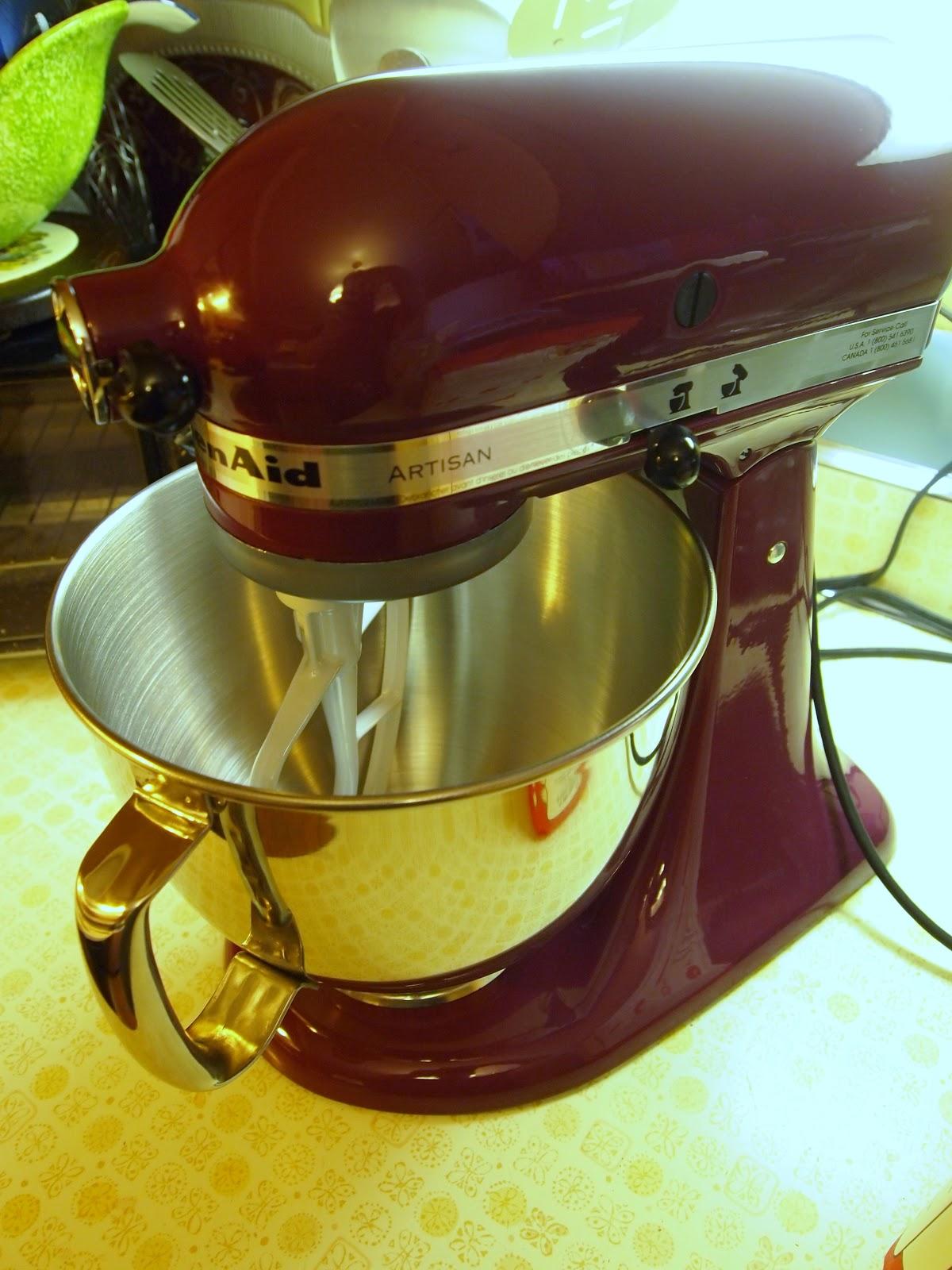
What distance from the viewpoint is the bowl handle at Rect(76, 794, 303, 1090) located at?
10.9 inches

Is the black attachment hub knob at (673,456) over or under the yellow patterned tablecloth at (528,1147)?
over

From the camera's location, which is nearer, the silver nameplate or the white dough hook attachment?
the silver nameplate

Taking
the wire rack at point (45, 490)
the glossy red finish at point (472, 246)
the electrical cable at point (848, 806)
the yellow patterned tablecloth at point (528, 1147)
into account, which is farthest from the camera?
the wire rack at point (45, 490)

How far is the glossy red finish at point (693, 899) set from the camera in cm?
41

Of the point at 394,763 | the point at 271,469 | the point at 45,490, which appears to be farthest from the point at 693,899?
the point at 45,490

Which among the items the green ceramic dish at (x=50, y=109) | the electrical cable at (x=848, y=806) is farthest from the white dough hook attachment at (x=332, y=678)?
the green ceramic dish at (x=50, y=109)

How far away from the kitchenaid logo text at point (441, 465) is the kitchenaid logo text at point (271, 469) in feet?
0.07

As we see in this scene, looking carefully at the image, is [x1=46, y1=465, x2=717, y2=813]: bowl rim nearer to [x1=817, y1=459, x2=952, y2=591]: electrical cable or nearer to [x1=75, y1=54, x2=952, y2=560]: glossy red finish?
[x1=75, y1=54, x2=952, y2=560]: glossy red finish

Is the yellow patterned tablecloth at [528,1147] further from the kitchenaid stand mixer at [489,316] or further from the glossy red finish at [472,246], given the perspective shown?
the glossy red finish at [472,246]

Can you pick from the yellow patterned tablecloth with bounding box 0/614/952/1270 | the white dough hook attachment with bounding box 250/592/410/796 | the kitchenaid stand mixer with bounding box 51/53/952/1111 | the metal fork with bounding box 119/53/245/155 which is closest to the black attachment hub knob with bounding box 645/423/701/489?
the kitchenaid stand mixer with bounding box 51/53/952/1111

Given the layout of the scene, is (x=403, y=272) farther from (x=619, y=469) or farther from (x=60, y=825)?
(x=60, y=825)

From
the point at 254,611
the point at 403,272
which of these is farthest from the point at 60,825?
the point at 403,272

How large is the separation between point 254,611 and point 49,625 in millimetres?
166

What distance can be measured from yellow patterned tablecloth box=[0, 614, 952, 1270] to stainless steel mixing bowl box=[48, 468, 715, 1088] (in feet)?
0.26
